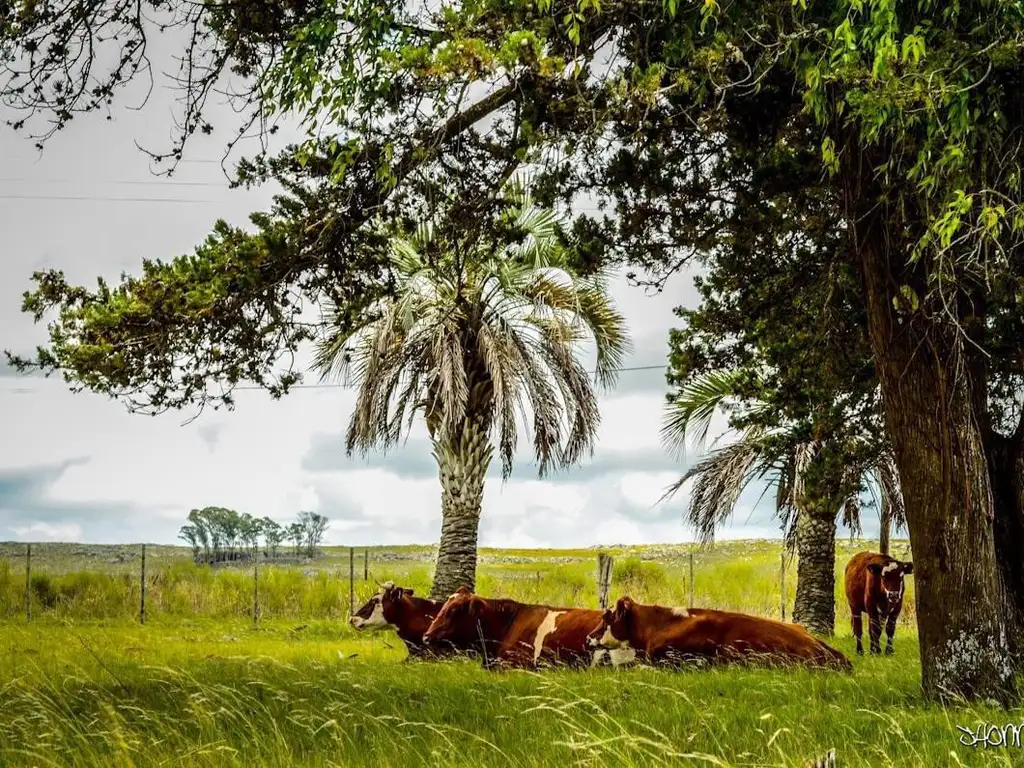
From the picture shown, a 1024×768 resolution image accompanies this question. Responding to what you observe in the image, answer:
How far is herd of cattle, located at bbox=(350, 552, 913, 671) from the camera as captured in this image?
11648 millimetres

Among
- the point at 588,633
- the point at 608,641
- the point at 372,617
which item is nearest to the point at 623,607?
the point at 608,641

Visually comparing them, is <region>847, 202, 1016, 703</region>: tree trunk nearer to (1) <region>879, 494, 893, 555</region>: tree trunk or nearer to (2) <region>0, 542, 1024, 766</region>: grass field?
(2) <region>0, 542, 1024, 766</region>: grass field

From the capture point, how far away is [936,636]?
27.9ft

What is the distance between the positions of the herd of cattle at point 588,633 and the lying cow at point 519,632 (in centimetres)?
1

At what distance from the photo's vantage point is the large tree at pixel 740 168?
7113mm

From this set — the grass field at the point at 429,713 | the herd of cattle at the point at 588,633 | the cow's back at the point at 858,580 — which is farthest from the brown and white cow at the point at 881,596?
the herd of cattle at the point at 588,633

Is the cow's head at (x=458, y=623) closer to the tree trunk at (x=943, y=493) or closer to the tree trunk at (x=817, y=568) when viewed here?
the tree trunk at (x=943, y=493)

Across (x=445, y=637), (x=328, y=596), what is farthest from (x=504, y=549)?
(x=445, y=637)

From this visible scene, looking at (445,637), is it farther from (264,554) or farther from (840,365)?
(264,554)

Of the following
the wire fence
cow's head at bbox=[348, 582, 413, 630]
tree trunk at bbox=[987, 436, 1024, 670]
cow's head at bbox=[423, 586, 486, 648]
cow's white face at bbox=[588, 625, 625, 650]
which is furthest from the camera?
the wire fence

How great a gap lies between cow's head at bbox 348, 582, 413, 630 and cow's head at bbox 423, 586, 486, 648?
4.75ft

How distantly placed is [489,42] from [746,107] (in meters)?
3.07

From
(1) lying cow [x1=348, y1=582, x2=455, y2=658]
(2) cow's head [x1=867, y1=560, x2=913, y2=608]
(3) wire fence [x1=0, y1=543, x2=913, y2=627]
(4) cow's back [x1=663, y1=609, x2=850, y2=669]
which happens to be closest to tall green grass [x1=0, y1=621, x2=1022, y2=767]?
(4) cow's back [x1=663, y1=609, x2=850, y2=669]

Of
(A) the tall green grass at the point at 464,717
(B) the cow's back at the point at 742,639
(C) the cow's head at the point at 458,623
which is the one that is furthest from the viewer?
(C) the cow's head at the point at 458,623
